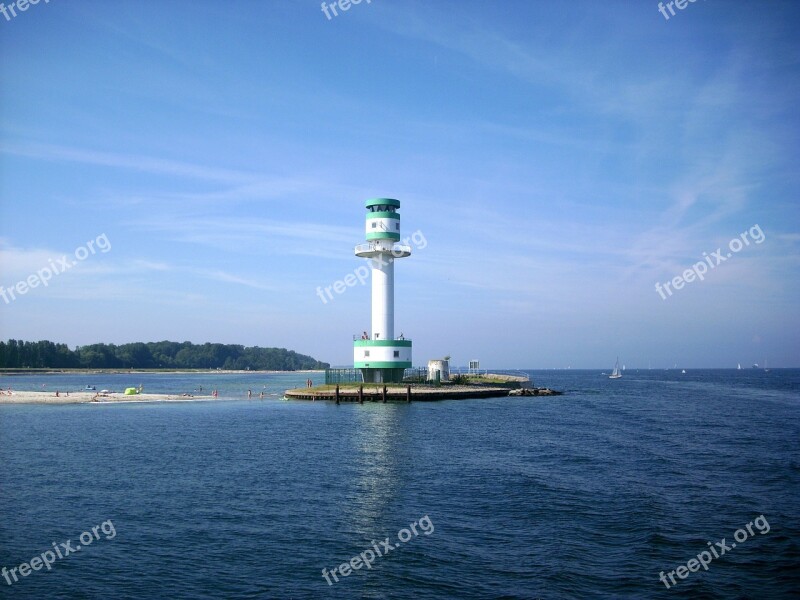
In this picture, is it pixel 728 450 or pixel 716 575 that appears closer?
pixel 716 575

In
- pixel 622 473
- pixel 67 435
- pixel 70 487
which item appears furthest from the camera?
pixel 67 435

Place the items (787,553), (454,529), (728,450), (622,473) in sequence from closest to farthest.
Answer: (787,553)
(454,529)
(622,473)
(728,450)

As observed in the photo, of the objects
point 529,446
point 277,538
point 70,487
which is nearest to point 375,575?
point 277,538

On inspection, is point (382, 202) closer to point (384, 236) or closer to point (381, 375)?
point (384, 236)

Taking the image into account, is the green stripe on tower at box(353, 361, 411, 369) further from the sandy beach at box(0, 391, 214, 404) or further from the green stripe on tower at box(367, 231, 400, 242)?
the sandy beach at box(0, 391, 214, 404)

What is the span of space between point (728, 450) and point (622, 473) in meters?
11.9

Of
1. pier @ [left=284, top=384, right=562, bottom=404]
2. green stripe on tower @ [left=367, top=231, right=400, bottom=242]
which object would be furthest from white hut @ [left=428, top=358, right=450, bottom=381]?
green stripe on tower @ [left=367, top=231, right=400, bottom=242]

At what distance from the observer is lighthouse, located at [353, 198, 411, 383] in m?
71.3

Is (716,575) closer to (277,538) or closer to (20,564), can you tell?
(277,538)

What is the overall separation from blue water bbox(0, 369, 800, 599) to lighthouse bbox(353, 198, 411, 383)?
22.2 metres

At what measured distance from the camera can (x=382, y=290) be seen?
236 feet

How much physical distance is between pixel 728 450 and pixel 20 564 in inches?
1504

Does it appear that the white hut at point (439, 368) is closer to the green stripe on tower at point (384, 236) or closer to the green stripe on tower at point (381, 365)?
the green stripe on tower at point (381, 365)

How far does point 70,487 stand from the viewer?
2850 cm
